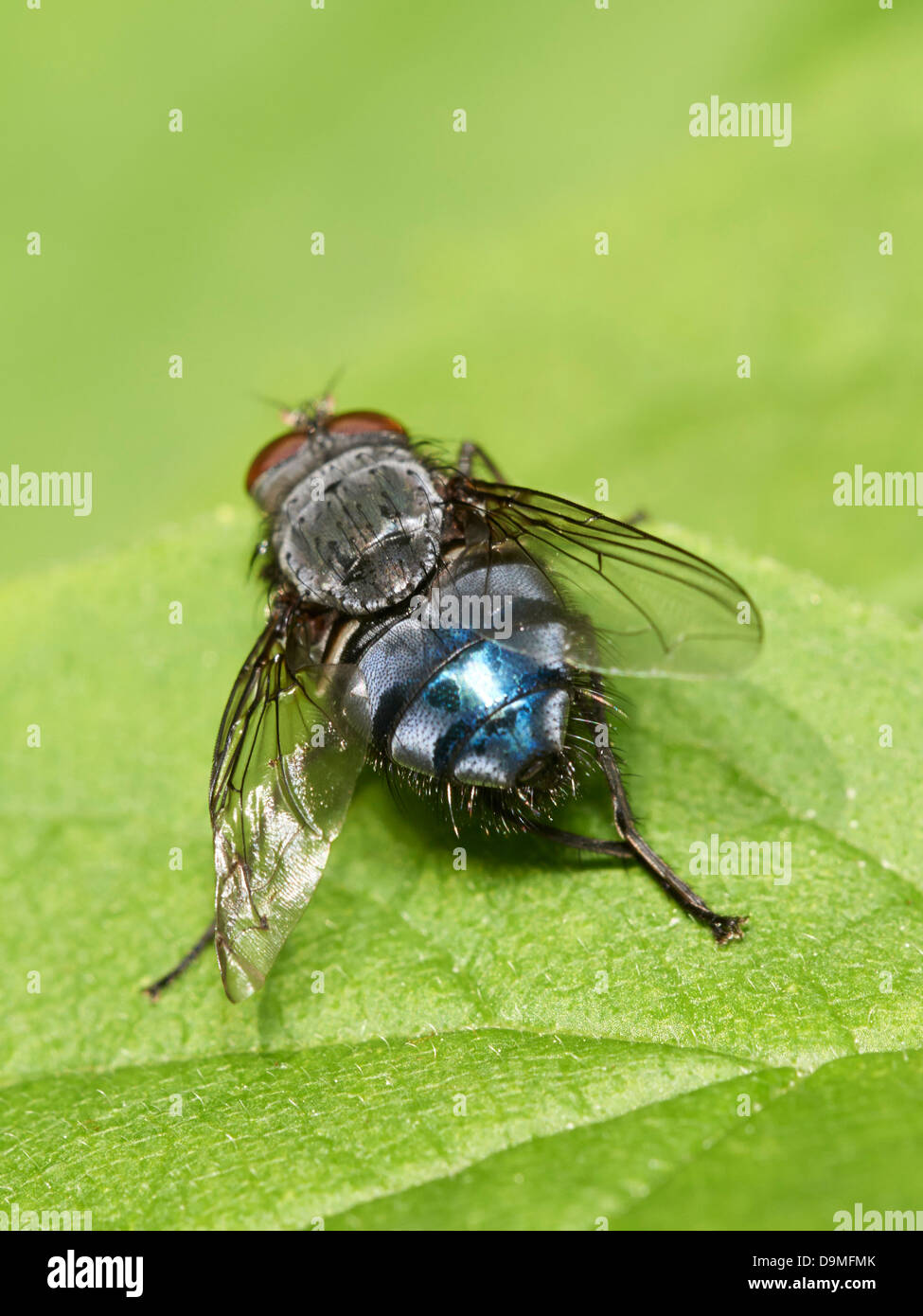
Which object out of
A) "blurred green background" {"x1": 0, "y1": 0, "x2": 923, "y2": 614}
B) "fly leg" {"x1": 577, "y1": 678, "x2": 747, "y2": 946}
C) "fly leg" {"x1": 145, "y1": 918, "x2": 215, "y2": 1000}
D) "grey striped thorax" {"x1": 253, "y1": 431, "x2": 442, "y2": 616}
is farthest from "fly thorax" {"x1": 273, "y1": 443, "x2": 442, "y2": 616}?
"blurred green background" {"x1": 0, "y1": 0, "x2": 923, "y2": 614}

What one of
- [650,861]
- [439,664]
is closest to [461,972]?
[650,861]

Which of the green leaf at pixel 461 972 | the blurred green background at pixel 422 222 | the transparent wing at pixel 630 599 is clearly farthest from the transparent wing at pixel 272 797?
the blurred green background at pixel 422 222

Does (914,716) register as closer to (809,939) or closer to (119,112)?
(809,939)

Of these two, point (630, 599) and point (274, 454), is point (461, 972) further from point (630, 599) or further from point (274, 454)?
point (274, 454)

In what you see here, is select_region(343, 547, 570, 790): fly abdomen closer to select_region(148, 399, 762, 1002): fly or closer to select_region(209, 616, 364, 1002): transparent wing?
select_region(148, 399, 762, 1002): fly

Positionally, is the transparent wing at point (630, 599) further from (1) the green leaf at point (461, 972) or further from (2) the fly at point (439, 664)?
(1) the green leaf at point (461, 972)
